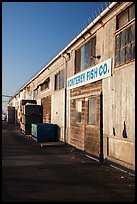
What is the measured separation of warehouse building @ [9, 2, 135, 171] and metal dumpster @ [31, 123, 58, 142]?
1744mm

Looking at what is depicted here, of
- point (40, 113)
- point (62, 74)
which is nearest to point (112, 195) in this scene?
point (62, 74)

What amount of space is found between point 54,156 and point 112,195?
7.50 metres

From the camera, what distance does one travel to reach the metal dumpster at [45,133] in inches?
866

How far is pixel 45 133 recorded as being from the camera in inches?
880

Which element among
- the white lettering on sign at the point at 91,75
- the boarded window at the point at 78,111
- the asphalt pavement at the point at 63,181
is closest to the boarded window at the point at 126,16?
the white lettering on sign at the point at 91,75

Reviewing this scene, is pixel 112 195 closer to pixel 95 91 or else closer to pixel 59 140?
pixel 95 91

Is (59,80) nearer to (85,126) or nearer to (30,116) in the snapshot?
(30,116)

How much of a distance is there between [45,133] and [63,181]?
518 inches

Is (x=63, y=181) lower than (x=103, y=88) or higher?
lower

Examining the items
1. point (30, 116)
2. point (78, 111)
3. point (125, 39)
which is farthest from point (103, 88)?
point (30, 116)

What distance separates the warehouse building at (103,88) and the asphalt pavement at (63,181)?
2.76 ft

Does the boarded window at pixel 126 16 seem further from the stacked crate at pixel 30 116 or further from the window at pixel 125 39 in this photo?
the stacked crate at pixel 30 116

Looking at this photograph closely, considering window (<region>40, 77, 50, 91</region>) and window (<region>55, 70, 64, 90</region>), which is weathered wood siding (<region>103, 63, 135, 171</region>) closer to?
window (<region>55, 70, 64, 90</region>)

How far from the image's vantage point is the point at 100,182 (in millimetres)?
9234
